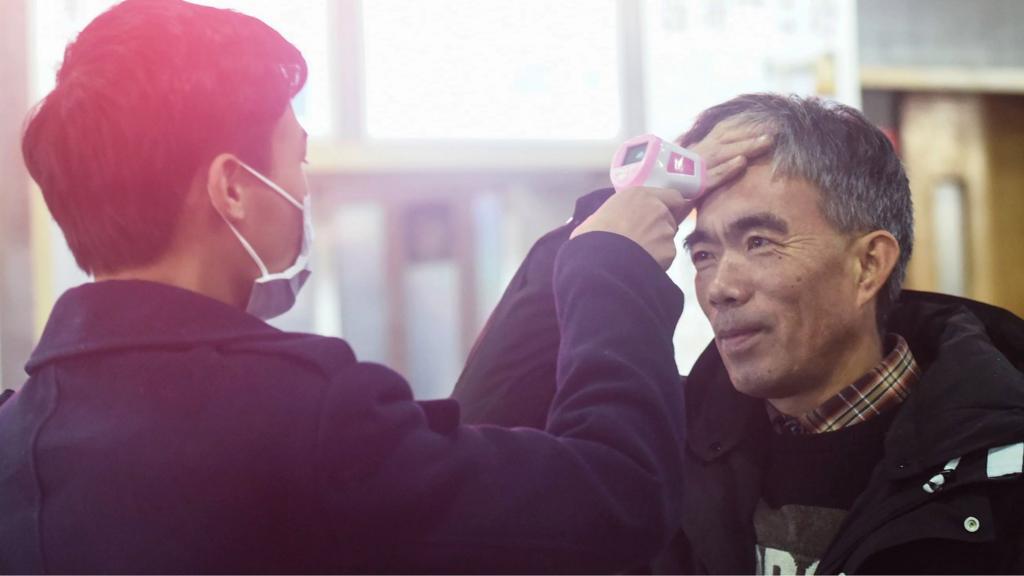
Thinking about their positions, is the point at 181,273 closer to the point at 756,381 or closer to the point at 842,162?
the point at 756,381

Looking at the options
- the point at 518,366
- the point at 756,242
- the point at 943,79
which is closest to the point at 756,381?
the point at 756,242

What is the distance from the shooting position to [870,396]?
5.04 feet

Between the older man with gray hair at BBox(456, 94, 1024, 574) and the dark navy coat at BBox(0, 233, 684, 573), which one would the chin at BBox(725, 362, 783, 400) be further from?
the dark navy coat at BBox(0, 233, 684, 573)

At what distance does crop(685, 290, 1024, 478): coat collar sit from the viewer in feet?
4.39

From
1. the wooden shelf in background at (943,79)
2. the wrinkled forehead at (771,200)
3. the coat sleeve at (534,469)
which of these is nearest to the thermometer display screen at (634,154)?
the coat sleeve at (534,469)

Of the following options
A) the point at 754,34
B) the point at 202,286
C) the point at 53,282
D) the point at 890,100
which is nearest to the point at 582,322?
the point at 202,286

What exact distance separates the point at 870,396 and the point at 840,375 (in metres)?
0.05

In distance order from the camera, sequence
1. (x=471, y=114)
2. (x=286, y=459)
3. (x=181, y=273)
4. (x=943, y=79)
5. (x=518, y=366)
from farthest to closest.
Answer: (x=943, y=79) < (x=471, y=114) < (x=518, y=366) < (x=181, y=273) < (x=286, y=459)

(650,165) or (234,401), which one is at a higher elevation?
(650,165)

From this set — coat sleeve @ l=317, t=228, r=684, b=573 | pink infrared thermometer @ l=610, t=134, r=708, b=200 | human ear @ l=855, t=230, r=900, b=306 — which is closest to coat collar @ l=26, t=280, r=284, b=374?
coat sleeve @ l=317, t=228, r=684, b=573

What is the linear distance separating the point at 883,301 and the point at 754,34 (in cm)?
207

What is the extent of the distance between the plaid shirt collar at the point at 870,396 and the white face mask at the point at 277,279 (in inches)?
32.8

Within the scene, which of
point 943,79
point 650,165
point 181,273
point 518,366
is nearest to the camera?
point 181,273

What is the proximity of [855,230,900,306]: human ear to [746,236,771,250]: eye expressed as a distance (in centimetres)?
14
